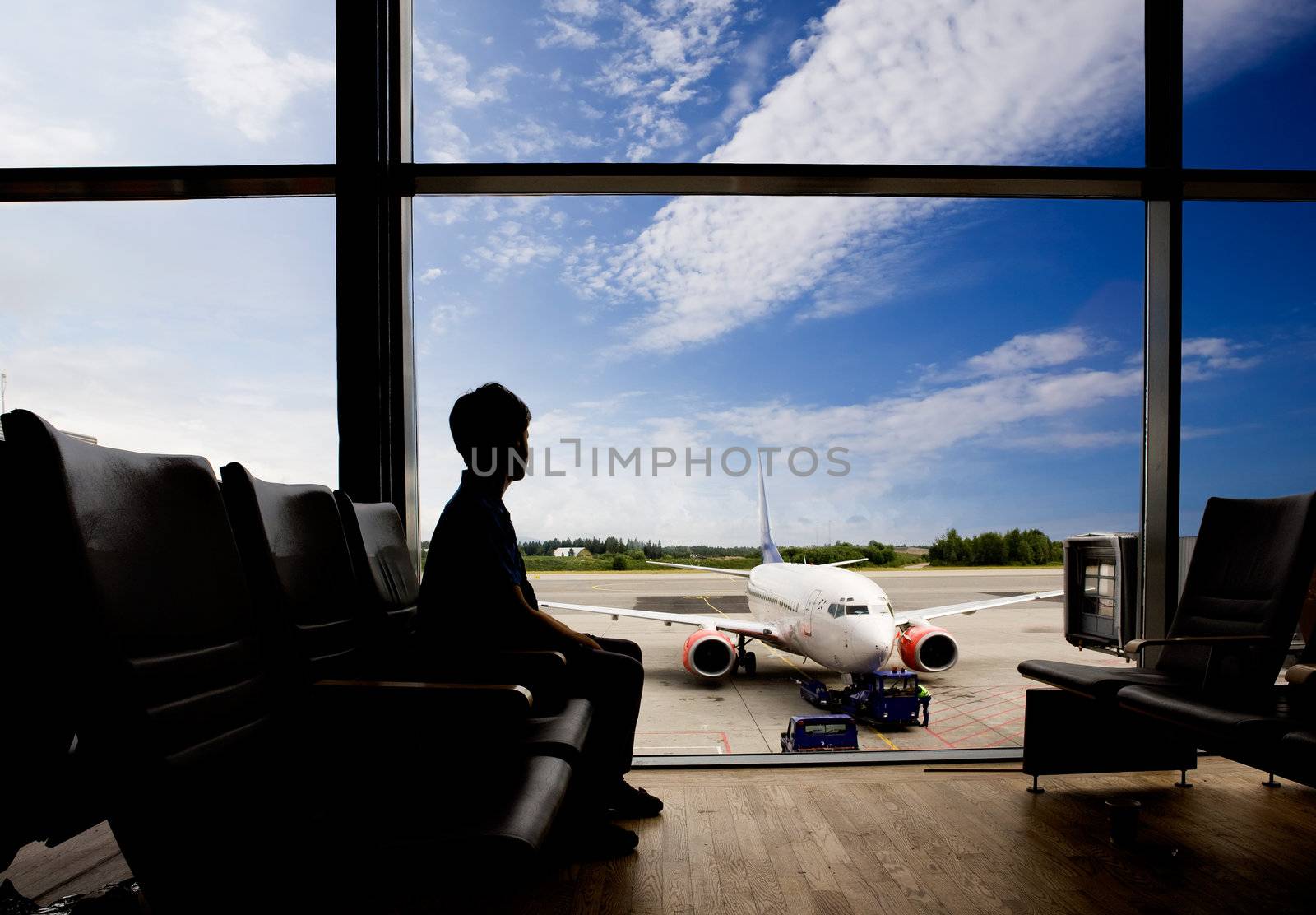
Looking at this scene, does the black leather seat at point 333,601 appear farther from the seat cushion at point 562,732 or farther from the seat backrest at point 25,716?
the seat backrest at point 25,716

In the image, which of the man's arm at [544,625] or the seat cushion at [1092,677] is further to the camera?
the seat cushion at [1092,677]

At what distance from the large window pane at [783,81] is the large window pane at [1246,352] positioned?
61 cm

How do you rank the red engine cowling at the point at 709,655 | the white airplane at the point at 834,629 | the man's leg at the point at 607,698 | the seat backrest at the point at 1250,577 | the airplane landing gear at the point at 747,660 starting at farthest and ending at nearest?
1. the airplane landing gear at the point at 747,660
2. the white airplane at the point at 834,629
3. the red engine cowling at the point at 709,655
4. the seat backrest at the point at 1250,577
5. the man's leg at the point at 607,698

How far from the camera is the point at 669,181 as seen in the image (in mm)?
2652

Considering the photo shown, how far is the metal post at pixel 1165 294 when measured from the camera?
269 cm

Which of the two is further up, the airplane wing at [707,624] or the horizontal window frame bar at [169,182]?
the horizontal window frame bar at [169,182]

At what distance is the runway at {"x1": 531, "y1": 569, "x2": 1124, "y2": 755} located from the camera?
5527 mm

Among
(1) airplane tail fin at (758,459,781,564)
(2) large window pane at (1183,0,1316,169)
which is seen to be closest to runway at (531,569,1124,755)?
(1) airplane tail fin at (758,459,781,564)

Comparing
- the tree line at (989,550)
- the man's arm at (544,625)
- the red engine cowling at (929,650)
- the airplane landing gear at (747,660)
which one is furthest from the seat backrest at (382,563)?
the airplane landing gear at (747,660)

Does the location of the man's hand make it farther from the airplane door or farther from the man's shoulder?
the airplane door

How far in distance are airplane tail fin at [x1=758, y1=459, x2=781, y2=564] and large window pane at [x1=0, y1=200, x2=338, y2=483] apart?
34.5 feet

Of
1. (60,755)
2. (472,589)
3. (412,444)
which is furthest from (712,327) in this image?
(60,755)

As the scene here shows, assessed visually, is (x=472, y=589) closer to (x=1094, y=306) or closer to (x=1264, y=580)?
(x=1264, y=580)

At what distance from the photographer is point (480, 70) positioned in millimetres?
2928
